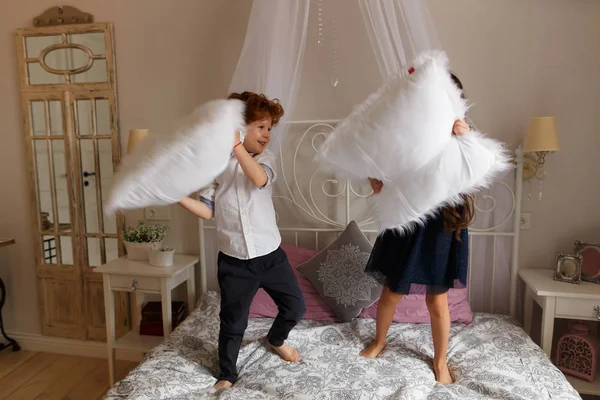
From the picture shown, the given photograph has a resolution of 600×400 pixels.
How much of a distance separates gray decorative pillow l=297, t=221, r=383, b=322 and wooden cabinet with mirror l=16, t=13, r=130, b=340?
134cm

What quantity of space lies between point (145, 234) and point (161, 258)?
0.68 feet

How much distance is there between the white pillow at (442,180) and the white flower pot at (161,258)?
4.43ft

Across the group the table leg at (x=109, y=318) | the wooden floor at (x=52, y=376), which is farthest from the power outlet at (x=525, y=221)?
the wooden floor at (x=52, y=376)

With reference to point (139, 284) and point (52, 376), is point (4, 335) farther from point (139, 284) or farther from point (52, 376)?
point (139, 284)

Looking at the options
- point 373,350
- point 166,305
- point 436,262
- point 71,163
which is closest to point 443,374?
point 373,350

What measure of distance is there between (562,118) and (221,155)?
1767mm

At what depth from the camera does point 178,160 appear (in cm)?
128

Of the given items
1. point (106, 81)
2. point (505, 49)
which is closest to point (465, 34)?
point (505, 49)

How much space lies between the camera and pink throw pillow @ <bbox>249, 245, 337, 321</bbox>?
83.7 inches

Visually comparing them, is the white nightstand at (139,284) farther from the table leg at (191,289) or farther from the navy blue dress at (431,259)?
the navy blue dress at (431,259)

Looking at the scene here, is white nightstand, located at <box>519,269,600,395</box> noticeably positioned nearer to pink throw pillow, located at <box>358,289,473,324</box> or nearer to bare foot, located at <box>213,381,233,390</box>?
pink throw pillow, located at <box>358,289,473,324</box>

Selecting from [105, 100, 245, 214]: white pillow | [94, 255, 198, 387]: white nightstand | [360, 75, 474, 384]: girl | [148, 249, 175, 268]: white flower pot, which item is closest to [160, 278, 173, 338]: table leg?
[94, 255, 198, 387]: white nightstand

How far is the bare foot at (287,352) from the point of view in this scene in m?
1.78

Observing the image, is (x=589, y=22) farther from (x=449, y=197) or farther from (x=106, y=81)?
(x=106, y=81)
